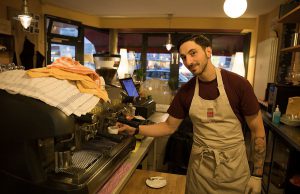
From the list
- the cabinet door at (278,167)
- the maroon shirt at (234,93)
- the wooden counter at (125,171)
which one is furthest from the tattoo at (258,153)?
the cabinet door at (278,167)

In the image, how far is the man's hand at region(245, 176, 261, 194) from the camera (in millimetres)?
1445

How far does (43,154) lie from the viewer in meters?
0.92

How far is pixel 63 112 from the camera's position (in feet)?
2.59

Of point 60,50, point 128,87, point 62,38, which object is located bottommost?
point 128,87

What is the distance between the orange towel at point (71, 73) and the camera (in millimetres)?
949

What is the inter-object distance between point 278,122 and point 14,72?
90.8 inches

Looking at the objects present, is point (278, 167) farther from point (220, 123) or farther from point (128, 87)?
point (128, 87)

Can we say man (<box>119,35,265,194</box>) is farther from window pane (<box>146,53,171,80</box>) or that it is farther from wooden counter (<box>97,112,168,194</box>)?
window pane (<box>146,53,171,80</box>)

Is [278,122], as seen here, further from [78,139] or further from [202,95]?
[78,139]

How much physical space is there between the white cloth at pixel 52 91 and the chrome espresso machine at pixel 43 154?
24mm

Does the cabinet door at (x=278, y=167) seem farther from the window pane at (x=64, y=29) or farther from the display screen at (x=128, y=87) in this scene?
the window pane at (x=64, y=29)

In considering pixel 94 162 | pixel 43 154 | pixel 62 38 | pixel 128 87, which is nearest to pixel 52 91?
pixel 43 154

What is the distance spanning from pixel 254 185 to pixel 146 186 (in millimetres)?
629

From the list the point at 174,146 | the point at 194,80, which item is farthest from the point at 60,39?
→ the point at 194,80
